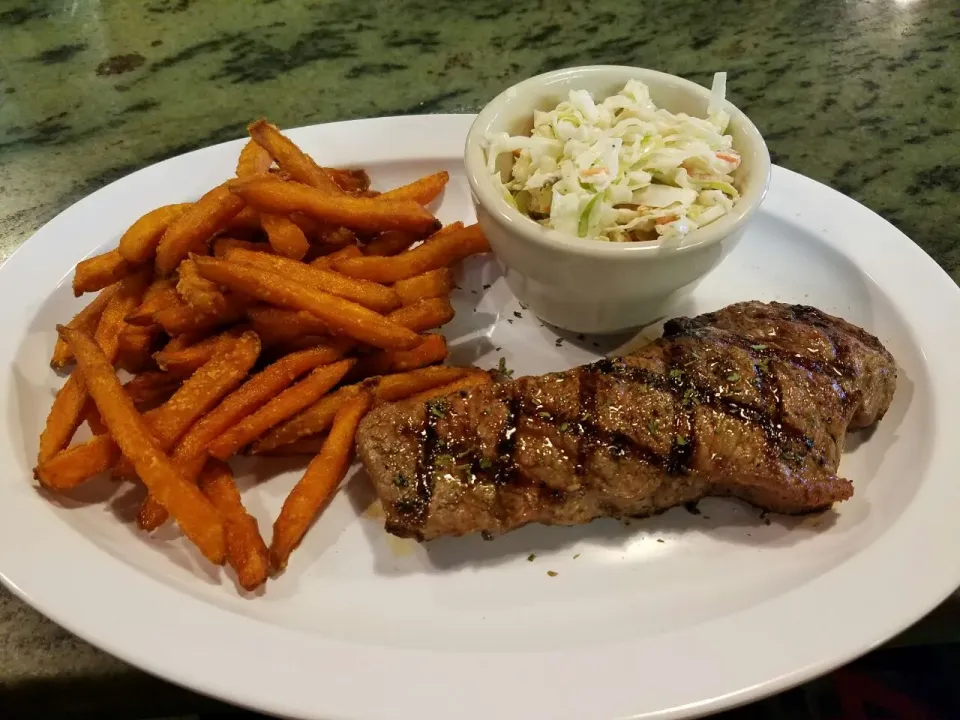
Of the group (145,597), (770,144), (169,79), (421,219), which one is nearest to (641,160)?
(421,219)

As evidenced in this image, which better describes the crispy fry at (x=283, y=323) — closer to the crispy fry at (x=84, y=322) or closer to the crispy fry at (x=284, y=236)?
the crispy fry at (x=284, y=236)

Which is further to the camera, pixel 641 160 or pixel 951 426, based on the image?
pixel 641 160

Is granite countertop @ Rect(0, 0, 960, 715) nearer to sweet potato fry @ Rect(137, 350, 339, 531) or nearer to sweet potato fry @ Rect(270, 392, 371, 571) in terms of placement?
sweet potato fry @ Rect(137, 350, 339, 531)

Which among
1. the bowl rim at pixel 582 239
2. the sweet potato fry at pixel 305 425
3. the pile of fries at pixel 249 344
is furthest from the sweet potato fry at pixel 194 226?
the bowl rim at pixel 582 239

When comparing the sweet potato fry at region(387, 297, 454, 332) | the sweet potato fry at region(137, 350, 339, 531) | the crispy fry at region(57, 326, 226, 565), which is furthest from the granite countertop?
the sweet potato fry at region(387, 297, 454, 332)

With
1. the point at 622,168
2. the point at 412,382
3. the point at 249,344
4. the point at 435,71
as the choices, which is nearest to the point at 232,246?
the point at 249,344

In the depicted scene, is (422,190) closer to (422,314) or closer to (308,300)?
(422,314)

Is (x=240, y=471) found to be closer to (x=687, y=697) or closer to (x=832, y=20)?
(x=687, y=697)
